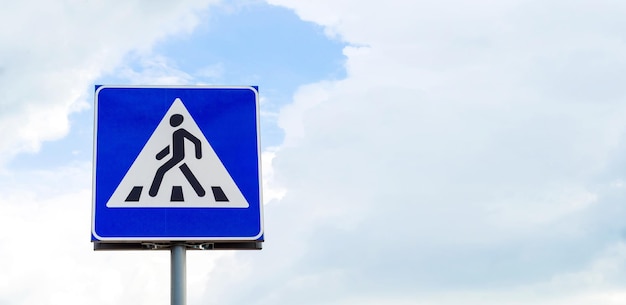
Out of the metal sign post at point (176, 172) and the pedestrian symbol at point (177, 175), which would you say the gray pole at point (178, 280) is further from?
the pedestrian symbol at point (177, 175)

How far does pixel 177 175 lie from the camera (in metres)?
6.86

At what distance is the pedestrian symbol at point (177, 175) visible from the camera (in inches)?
267

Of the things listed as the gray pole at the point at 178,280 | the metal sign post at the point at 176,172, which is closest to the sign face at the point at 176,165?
the metal sign post at the point at 176,172

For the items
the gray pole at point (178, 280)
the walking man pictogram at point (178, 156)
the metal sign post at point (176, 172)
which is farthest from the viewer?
the walking man pictogram at point (178, 156)

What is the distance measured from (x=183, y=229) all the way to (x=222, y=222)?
0.30 m

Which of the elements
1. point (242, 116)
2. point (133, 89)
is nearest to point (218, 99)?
point (242, 116)

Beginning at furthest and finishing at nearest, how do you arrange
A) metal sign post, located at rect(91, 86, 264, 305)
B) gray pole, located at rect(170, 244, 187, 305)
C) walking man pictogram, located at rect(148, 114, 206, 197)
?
walking man pictogram, located at rect(148, 114, 206, 197)
metal sign post, located at rect(91, 86, 264, 305)
gray pole, located at rect(170, 244, 187, 305)

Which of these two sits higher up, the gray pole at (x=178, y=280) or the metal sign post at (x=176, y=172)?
the metal sign post at (x=176, y=172)

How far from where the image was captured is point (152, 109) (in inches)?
278

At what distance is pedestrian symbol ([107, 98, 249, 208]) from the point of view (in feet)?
22.3

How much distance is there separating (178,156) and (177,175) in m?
0.16

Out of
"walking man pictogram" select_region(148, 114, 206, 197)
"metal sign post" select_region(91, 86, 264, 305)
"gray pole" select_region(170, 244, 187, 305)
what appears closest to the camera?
"gray pole" select_region(170, 244, 187, 305)

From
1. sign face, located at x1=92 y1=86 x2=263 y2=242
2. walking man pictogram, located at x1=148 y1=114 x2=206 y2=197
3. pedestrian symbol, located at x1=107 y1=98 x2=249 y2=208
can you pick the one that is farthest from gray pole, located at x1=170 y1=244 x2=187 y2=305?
walking man pictogram, located at x1=148 y1=114 x2=206 y2=197

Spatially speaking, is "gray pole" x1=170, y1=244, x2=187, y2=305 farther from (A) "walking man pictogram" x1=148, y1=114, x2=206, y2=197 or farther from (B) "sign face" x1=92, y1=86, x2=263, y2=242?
(A) "walking man pictogram" x1=148, y1=114, x2=206, y2=197
